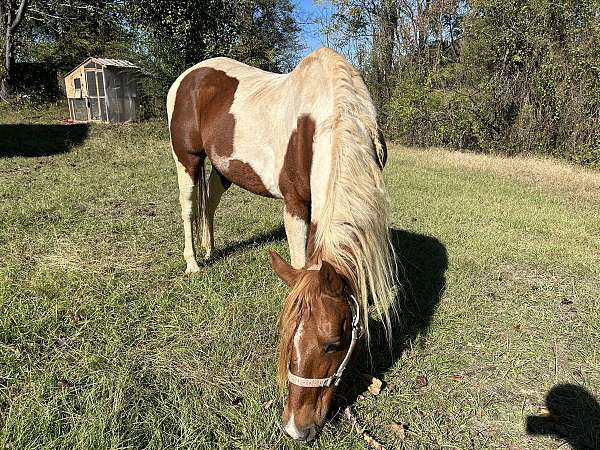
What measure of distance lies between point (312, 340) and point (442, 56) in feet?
53.6

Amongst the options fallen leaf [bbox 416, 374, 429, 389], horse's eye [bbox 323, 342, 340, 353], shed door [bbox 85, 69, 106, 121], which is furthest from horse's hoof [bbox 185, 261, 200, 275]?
shed door [bbox 85, 69, 106, 121]

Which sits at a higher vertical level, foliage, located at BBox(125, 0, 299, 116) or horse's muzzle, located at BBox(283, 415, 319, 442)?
foliage, located at BBox(125, 0, 299, 116)

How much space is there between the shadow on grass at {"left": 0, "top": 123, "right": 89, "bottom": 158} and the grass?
4.94m

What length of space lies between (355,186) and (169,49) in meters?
15.8

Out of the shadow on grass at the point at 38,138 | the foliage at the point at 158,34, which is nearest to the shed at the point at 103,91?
the foliage at the point at 158,34

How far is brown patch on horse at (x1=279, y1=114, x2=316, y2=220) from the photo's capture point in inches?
106

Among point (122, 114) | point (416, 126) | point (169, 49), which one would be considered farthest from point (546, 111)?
point (122, 114)

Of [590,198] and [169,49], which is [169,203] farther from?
[169,49]

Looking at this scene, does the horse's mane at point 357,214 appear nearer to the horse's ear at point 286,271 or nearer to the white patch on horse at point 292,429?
the horse's ear at point 286,271

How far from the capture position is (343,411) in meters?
2.31

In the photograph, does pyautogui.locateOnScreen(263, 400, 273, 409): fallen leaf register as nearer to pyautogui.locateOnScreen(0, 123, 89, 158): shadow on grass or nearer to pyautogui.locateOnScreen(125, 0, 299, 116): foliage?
pyautogui.locateOnScreen(0, 123, 89, 158): shadow on grass

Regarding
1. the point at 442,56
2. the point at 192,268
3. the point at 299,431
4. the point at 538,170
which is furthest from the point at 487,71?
the point at 299,431

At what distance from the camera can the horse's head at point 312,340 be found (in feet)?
5.90

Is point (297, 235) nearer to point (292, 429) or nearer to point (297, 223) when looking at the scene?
point (297, 223)
